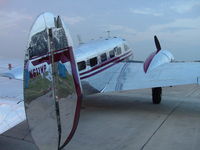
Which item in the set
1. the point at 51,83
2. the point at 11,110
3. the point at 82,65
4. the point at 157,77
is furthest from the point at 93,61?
the point at 51,83

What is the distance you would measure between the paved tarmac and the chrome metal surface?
268cm

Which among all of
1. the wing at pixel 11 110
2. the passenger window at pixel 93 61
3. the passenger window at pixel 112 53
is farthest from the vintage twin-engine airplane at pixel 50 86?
the passenger window at pixel 112 53

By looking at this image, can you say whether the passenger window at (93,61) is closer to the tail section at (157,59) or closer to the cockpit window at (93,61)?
the cockpit window at (93,61)

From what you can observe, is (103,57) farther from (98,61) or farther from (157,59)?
(157,59)

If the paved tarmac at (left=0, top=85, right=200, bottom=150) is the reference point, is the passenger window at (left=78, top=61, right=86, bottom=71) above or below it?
above

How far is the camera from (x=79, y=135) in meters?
6.76

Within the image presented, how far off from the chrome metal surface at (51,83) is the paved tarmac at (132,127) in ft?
8.79

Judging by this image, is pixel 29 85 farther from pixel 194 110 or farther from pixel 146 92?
pixel 146 92

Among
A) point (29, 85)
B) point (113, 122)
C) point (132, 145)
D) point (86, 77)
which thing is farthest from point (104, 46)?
point (29, 85)

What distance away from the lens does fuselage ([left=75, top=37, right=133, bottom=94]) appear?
30.4ft

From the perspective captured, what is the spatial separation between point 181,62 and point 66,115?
24.8 feet

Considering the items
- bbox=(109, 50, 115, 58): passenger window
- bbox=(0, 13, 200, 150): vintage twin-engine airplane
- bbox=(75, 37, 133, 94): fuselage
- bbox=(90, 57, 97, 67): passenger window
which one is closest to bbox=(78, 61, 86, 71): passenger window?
bbox=(75, 37, 133, 94): fuselage

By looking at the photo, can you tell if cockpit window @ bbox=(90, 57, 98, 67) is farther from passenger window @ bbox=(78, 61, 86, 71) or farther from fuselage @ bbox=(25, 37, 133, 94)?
passenger window @ bbox=(78, 61, 86, 71)

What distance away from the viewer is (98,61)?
32.6 ft
